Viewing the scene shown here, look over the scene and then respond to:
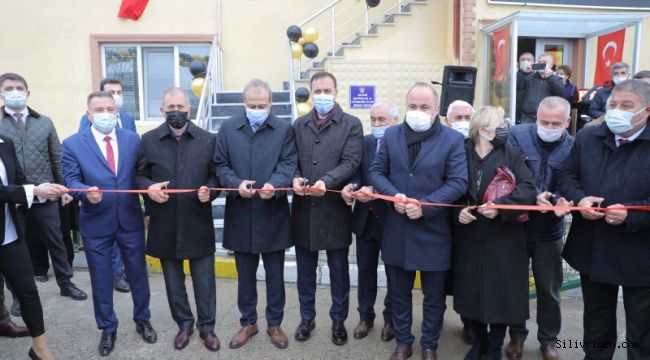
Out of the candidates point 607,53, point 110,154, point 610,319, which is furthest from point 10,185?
point 607,53

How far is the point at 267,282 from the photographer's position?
4.13m

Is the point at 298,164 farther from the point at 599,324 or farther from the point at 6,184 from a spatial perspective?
the point at 599,324

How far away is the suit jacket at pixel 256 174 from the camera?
396 centimetres

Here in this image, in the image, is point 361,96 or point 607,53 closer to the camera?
point 607,53

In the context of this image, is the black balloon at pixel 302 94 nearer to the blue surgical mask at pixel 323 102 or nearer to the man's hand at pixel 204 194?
the blue surgical mask at pixel 323 102

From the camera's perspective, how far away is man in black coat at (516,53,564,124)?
7844 millimetres

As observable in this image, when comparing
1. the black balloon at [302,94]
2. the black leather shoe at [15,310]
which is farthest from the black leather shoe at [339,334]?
the black balloon at [302,94]

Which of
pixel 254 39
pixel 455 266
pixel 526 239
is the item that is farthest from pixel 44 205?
pixel 254 39

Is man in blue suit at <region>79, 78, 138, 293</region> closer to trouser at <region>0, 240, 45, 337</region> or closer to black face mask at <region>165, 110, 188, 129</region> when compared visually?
black face mask at <region>165, 110, 188, 129</region>

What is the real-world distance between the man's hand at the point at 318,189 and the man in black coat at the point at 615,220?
67.7 inches

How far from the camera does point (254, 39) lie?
1045cm

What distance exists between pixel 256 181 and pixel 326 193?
57 centimetres

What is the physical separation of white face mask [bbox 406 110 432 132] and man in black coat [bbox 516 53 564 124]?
520 centimetres

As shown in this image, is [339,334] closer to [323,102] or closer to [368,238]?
[368,238]
